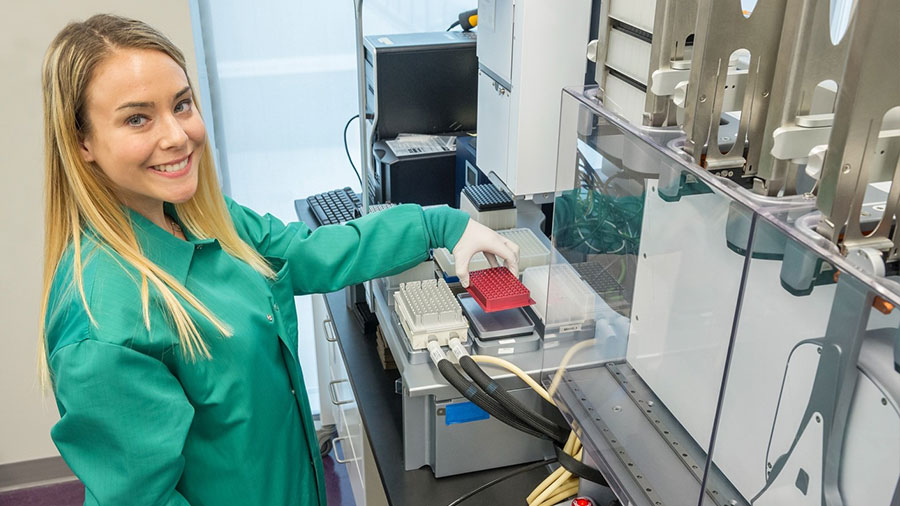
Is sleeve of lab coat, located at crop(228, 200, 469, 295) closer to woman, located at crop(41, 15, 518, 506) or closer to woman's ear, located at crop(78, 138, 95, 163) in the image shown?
woman, located at crop(41, 15, 518, 506)

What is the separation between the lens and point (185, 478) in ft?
3.53

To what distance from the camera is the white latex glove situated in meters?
1.32

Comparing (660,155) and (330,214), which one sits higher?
(660,155)

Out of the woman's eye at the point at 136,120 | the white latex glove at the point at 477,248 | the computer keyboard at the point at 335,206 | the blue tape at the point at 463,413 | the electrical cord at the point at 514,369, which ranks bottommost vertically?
the blue tape at the point at 463,413

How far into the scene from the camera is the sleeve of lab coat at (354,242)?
1.32 meters

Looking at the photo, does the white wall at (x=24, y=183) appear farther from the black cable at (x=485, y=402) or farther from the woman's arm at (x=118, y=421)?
the black cable at (x=485, y=402)

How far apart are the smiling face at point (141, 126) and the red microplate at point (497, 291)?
526mm

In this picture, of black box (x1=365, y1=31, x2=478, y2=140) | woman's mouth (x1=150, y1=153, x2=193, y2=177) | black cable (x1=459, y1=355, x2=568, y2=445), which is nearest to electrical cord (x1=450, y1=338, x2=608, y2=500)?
black cable (x1=459, y1=355, x2=568, y2=445)

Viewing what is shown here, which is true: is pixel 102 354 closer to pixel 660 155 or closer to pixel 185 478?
pixel 185 478

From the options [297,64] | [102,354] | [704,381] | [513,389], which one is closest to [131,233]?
[102,354]

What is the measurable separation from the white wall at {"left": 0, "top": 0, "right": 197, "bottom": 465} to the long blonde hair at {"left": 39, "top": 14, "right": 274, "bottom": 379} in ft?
3.07

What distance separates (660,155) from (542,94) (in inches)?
25.6

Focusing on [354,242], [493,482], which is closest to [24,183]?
[354,242]

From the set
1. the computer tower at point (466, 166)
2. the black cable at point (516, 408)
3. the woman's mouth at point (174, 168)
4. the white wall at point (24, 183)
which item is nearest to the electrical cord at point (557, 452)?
the black cable at point (516, 408)
